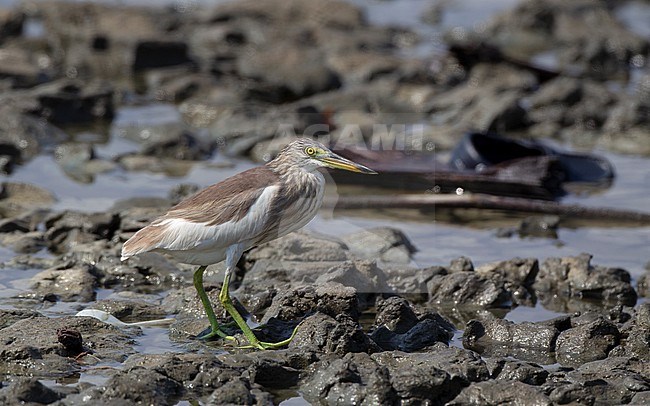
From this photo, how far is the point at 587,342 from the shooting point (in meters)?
5.99

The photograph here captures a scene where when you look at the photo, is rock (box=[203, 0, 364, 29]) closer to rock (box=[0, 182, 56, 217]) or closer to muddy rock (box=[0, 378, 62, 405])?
rock (box=[0, 182, 56, 217])

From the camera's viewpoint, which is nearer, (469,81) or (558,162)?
(558,162)

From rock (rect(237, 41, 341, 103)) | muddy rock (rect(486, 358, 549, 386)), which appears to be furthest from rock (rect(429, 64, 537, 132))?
muddy rock (rect(486, 358, 549, 386))

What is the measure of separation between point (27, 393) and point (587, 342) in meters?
2.94

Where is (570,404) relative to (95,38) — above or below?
below

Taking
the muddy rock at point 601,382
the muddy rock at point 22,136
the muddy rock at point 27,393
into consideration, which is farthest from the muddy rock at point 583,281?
the muddy rock at point 22,136

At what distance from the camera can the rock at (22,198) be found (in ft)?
29.4

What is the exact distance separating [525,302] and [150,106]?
24.4ft

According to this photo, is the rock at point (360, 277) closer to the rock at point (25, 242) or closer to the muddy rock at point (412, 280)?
the muddy rock at point (412, 280)

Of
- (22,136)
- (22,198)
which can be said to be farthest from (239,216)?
(22,136)

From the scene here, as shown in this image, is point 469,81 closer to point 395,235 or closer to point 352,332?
point 395,235

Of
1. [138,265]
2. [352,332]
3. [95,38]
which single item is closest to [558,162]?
[138,265]

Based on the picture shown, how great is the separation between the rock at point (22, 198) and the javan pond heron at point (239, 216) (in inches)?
133

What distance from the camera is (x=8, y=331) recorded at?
570cm
